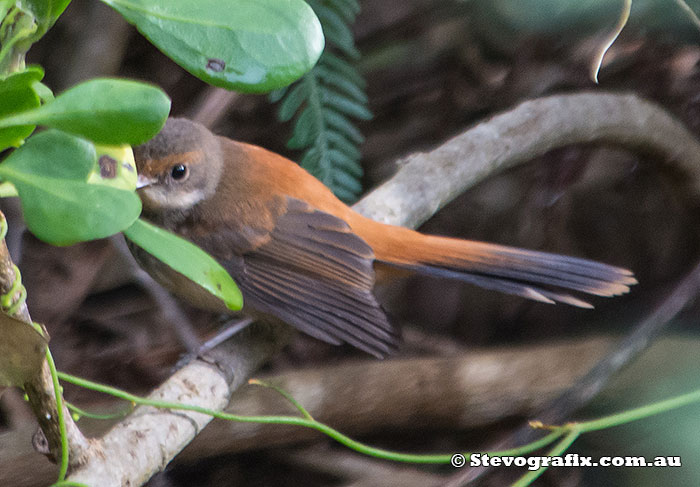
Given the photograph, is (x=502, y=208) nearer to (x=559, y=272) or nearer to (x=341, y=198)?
(x=341, y=198)

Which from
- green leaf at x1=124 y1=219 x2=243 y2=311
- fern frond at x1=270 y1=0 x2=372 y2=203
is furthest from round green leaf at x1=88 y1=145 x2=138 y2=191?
fern frond at x1=270 y1=0 x2=372 y2=203

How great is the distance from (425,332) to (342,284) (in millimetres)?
1142

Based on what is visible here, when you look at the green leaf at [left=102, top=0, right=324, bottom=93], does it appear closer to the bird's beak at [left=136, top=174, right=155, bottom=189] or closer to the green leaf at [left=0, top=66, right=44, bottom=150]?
the green leaf at [left=0, top=66, right=44, bottom=150]

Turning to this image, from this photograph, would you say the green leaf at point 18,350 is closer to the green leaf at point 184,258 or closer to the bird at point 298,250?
the green leaf at point 184,258

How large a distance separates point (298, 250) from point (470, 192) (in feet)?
4.21

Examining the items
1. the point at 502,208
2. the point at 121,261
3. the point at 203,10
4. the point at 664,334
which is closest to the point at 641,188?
the point at 502,208

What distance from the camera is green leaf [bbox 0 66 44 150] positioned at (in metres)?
0.83

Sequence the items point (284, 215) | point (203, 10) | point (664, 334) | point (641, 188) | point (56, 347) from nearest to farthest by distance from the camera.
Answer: point (203, 10) < point (284, 215) < point (664, 334) < point (56, 347) < point (641, 188)

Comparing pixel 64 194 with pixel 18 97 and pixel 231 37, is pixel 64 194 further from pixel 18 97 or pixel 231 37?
pixel 231 37

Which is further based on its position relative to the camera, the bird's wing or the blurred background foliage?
the blurred background foliage

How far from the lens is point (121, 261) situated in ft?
10.6

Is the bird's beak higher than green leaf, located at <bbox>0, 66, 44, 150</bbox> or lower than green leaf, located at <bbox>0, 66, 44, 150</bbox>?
lower

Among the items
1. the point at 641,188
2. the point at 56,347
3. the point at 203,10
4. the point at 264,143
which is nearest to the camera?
the point at 203,10

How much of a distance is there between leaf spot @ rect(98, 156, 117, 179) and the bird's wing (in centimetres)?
88
